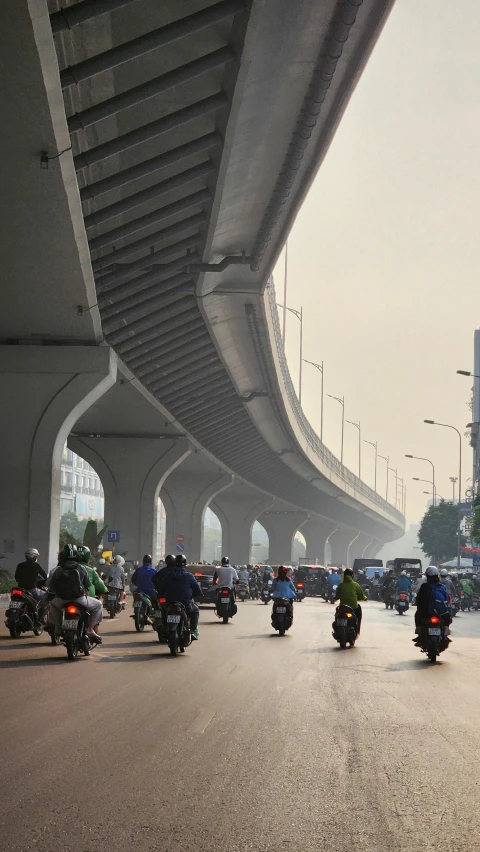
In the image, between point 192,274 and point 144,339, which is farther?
point 144,339

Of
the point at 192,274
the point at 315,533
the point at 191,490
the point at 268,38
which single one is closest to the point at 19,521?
the point at 192,274

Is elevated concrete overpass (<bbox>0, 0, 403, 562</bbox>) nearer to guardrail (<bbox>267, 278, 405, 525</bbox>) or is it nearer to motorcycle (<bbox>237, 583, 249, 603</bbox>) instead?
guardrail (<bbox>267, 278, 405, 525</bbox>)

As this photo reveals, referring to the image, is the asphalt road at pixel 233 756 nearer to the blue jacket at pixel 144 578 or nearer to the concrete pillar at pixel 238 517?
the blue jacket at pixel 144 578

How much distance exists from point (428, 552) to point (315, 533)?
12.1m

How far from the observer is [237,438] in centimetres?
5788

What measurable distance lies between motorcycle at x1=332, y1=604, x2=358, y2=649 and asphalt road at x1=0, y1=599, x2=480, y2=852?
3941mm

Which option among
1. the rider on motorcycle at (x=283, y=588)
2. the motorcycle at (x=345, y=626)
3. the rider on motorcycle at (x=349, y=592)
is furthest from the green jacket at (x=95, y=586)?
the rider on motorcycle at (x=283, y=588)

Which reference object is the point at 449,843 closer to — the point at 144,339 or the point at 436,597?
the point at 436,597

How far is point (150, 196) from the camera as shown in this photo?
21.1 meters

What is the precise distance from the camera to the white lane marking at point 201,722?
9.70 meters

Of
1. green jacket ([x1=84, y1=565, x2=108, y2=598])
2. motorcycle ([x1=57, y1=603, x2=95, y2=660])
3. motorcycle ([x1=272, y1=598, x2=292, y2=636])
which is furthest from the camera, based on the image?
motorcycle ([x1=272, y1=598, x2=292, y2=636])

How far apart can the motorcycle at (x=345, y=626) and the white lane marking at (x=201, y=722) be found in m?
9.96

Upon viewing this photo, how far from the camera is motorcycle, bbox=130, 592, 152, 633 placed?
22672 millimetres

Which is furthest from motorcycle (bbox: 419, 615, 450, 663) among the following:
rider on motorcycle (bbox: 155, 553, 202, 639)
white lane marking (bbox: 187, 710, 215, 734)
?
→ white lane marking (bbox: 187, 710, 215, 734)
